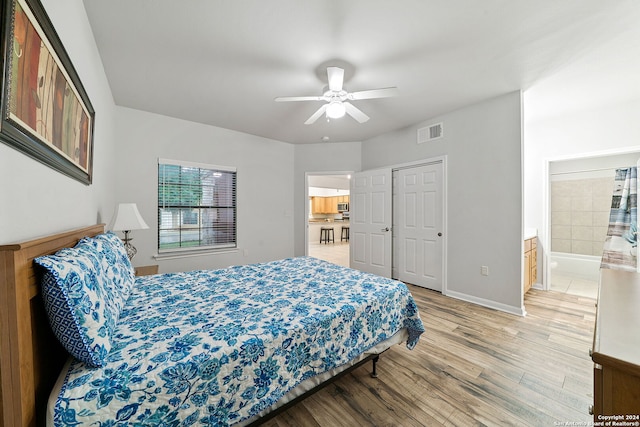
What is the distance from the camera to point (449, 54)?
2.18m

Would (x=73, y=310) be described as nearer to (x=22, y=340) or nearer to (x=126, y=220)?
(x=22, y=340)

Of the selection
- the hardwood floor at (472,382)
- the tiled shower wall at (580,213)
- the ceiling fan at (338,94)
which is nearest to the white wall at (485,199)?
the hardwood floor at (472,382)

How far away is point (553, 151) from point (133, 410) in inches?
211

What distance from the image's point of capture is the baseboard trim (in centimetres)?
288

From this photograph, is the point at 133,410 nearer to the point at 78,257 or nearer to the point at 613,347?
the point at 78,257

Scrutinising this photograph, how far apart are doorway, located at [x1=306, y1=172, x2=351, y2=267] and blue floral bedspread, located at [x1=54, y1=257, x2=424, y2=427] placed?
5.17 metres

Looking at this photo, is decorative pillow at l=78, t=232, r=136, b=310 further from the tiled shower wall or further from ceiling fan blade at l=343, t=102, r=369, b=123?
the tiled shower wall

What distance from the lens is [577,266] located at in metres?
4.73

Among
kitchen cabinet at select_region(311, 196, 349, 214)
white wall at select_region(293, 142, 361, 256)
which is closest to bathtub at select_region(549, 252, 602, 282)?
white wall at select_region(293, 142, 361, 256)

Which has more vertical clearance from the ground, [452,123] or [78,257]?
[452,123]

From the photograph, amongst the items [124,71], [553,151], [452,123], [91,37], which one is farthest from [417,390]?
[553,151]

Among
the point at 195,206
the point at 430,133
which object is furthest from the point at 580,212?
the point at 195,206

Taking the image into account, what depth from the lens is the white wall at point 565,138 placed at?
3139 mm

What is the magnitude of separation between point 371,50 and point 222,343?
2.41m
